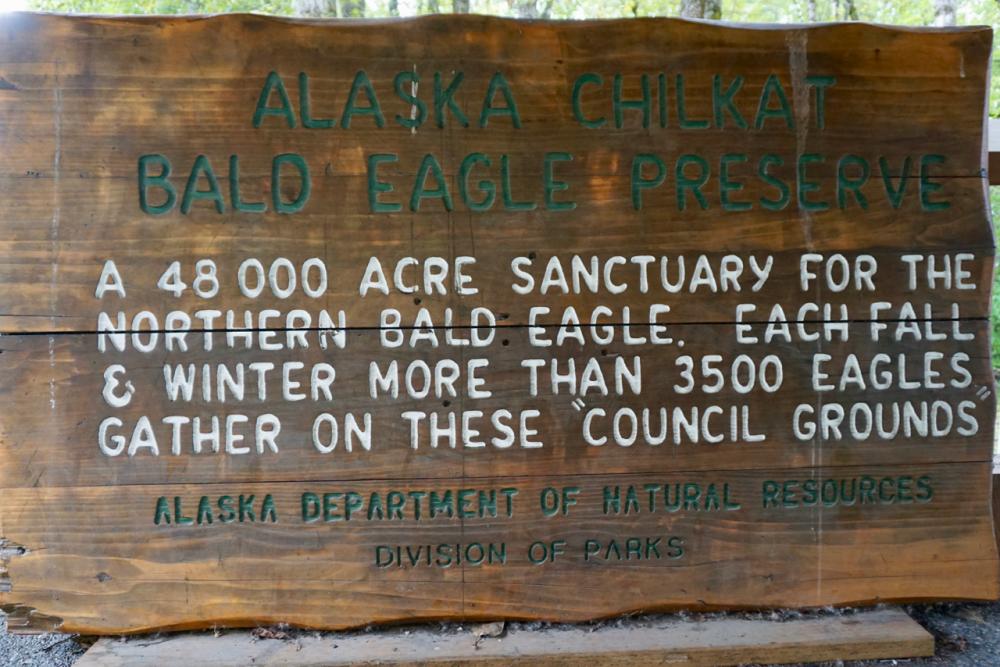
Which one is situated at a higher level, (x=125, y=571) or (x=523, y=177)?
(x=523, y=177)

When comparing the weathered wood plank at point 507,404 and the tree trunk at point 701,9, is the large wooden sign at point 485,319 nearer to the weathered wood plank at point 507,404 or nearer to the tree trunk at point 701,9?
the weathered wood plank at point 507,404

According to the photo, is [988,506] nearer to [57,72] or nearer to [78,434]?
[78,434]

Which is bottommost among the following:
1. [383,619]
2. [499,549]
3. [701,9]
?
[383,619]

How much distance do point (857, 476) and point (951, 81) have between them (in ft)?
4.26

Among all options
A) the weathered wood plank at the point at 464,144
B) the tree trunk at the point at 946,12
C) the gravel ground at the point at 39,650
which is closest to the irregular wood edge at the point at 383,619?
the gravel ground at the point at 39,650

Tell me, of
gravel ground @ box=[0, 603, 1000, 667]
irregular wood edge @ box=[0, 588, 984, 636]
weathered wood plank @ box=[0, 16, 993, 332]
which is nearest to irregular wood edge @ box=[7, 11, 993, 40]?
weathered wood plank @ box=[0, 16, 993, 332]

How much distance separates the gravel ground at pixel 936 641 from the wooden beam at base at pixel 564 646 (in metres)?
0.04

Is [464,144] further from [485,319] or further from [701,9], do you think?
[701,9]

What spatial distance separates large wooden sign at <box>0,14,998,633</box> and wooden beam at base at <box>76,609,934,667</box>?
7cm

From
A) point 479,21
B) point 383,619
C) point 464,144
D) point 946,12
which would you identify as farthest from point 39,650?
point 946,12

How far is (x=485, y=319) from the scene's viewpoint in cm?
234

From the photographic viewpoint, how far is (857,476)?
2.44 m

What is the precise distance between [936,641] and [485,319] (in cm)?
177

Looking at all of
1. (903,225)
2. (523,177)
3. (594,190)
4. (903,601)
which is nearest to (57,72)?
(523,177)
